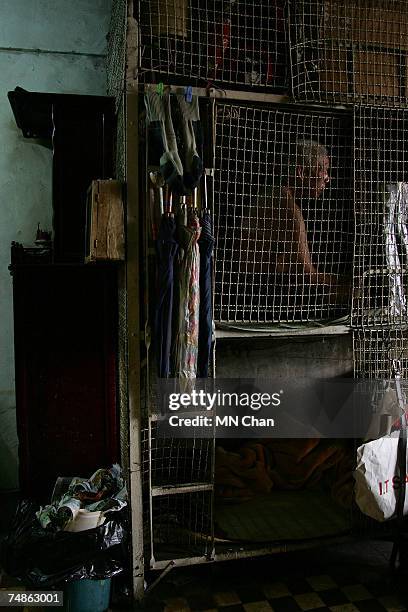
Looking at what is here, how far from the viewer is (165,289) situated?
7.99 feet

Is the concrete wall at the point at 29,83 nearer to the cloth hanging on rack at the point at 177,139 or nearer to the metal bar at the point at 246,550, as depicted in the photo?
the cloth hanging on rack at the point at 177,139

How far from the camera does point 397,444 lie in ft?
8.98

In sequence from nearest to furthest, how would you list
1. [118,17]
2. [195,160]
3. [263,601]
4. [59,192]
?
[195,160]
[263,601]
[118,17]
[59,192]

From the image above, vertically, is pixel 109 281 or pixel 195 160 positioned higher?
pixel 195 160

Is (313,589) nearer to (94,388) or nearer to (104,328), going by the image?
(94,388)

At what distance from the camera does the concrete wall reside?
11.5 feet

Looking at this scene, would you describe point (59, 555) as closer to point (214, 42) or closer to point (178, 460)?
point (178, 460)

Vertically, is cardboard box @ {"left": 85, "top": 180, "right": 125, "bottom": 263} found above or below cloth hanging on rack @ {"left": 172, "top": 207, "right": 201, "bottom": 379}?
above

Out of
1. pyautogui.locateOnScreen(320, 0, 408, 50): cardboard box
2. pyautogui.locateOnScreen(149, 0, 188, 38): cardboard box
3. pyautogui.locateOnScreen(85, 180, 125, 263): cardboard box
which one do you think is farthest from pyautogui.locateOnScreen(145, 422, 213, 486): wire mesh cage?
pyautogui.locateOnScreen(320, 0, 408, 50): cardboard box

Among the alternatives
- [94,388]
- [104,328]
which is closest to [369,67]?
[104,328]

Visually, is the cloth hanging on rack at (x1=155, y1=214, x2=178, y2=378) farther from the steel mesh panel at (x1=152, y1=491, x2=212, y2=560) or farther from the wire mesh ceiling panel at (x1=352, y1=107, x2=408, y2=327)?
the wire mesh ceiling panel at (x1=352, y1=107, x2=408, y2=327)

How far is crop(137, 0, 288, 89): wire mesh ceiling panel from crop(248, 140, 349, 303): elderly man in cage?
18.1 inches

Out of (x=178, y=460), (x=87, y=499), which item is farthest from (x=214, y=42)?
(x=87, y=499)

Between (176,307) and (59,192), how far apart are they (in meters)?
1.35
